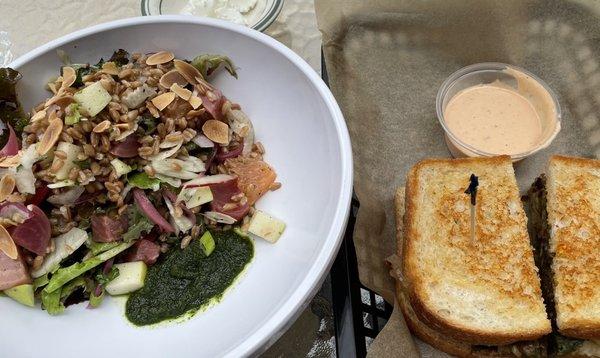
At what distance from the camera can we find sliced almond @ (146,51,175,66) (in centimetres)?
193

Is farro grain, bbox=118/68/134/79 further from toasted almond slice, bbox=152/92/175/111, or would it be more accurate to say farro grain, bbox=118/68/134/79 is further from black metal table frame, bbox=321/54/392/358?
black metal table frame, bbox=321/54/392/358

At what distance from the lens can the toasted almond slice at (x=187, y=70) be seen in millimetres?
1882

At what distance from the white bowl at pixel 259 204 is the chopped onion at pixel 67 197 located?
32 centimetres

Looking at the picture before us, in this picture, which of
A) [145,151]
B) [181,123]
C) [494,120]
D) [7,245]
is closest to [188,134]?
[181,123]

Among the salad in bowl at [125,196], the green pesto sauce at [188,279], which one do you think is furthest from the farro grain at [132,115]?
the green pesto sauce at [188,279]

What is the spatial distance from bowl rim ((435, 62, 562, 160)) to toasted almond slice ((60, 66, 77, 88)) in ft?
4.35

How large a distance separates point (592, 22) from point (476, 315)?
1.30 metres

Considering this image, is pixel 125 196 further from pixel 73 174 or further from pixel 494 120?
pixel 494 120

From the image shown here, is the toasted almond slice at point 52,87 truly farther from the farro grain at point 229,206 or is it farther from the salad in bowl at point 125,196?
the farro grain at point 229,206

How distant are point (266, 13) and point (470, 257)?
1255 millimetres

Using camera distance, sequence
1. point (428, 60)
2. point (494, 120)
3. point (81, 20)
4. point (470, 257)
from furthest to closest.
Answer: point (81, 20)
point (428, 60)
point (494, 120)
point (470, 257)

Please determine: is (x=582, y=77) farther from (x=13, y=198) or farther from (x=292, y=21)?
(x=13, y=198)

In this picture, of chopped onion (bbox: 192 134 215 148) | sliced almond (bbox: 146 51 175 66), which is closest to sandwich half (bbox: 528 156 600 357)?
chopped onion (bbox: 192 134 215 148)

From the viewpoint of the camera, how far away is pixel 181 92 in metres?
1.82
